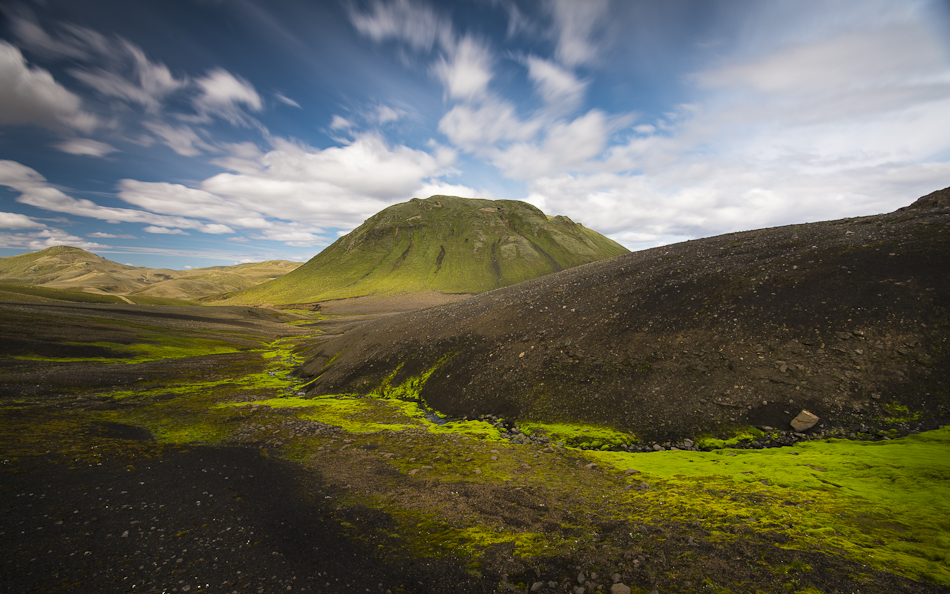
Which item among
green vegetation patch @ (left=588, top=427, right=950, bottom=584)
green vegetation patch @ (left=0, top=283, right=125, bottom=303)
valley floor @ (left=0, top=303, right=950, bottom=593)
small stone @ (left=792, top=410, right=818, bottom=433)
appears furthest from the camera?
green vegetation patch @ (left=0, top=283, right=125, bottom=303)

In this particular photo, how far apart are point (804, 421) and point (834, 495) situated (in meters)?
7.43

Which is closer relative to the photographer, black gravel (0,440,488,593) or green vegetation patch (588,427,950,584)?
green vegetation patch (588,427,950,584)

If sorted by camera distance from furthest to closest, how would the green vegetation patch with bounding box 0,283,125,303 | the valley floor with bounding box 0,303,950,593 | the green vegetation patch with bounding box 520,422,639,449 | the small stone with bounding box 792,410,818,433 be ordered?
1. the green vegetation patch with bounding box 0,283,125,303
2. the green vegetation patch with bounding box 520,422,639,449
3. the small stone with bounding box 792,410,818,433
4. the valley floor with bounding box 0,303,950,593

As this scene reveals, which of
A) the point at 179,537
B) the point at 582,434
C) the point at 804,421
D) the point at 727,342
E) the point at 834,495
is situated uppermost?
the point at 727,342

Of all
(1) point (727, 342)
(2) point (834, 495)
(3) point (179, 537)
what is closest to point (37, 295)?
(3) point (179, 537)

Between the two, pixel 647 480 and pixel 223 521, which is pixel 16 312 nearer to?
pixel 223 521

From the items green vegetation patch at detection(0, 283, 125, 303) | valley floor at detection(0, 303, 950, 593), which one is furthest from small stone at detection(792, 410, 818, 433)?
green vegetation patch at detection(0, 283, 125, 303)

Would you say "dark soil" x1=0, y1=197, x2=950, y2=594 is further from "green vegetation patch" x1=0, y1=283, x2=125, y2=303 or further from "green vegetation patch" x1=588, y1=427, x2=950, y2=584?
"green vegetation patch" x1=0, y1=283, x2=125, y2=303

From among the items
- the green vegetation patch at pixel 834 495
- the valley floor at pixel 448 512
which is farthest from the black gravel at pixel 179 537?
the green vegetation patch at pixel 834 495

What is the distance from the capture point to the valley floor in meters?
8.63

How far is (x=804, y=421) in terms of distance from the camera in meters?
16.5

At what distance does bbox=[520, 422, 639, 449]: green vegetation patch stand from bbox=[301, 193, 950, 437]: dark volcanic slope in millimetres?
865

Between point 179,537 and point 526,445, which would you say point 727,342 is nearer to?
point 526,445

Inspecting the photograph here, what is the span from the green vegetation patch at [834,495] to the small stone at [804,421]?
1.40 m
